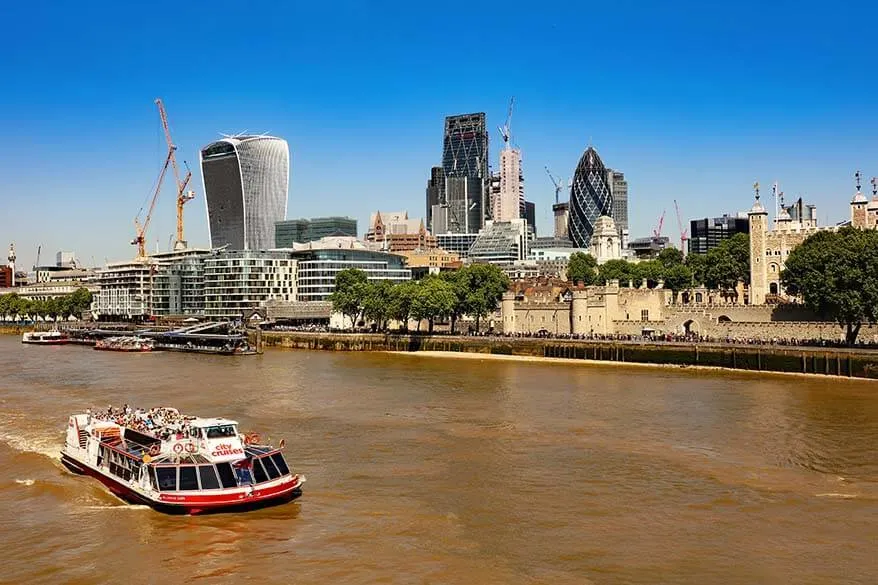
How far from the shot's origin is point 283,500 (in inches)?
1280

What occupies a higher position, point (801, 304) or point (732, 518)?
point (801, 304)

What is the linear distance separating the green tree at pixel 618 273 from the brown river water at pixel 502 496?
93.9m

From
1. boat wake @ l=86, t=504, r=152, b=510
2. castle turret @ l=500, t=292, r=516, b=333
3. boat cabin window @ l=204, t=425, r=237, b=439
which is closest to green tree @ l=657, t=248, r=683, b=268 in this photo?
castle turret @ l=500, t=292, r=516, b=333

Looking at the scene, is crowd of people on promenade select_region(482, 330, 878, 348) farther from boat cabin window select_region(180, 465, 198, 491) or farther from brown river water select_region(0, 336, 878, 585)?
boat cabin window select_region(180, 465, 198, 491)

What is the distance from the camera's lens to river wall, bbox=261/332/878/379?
7219 centimetres

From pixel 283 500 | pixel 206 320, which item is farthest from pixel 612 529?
pixel 206 320

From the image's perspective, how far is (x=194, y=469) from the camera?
32.3 meters

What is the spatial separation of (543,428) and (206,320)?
419ft

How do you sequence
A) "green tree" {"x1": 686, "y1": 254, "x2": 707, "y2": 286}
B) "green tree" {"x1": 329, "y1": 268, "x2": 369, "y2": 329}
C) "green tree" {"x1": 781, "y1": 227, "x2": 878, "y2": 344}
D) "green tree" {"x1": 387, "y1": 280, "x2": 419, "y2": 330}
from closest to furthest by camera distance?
"green tree" {"x1": 781, "y1": 227, "x2": 878, "y2": 344} < "green tree" {"x1": 387, "y1": 280, "x2": 419, "y2": 330} < "green tree" {"x1": 329, "y1": 268, "x2": 369, "y2": 329} < "green tree" {"x1": 686, "y1": 254, "x2": 707, "y2": 286}

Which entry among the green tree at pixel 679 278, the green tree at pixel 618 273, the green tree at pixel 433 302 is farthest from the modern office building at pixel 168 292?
the green tree at pixel 679 278

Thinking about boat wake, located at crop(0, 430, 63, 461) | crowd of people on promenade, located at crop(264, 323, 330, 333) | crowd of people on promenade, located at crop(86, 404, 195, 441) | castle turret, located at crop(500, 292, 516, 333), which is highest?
castle turret, located at crop(500, 292, 516, 333)

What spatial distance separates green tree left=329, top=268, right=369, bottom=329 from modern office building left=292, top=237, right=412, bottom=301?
19.8 meters

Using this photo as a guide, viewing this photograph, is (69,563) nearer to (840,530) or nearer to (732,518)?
(732,518)

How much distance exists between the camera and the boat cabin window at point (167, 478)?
3189 centimetres
